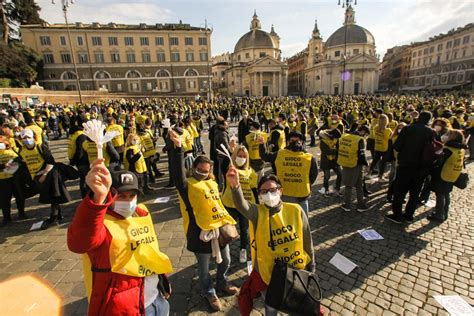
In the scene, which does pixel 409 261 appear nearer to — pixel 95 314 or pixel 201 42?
pixel 95 314

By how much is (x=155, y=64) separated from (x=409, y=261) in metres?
69.9

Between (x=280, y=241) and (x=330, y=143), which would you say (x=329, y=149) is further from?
(x=280, y=241)

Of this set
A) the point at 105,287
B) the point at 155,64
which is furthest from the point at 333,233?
the point at 155,64

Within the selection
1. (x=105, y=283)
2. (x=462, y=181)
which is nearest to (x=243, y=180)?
(x=105, y=283)

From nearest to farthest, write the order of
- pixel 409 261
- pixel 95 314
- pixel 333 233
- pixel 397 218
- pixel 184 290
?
pixel 95 314 < pixel 184 290 < pixel 409 261 < pixel 333 233 < pixel 397 218

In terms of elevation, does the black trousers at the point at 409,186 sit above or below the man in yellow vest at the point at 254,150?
below

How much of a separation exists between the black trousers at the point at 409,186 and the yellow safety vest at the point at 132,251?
207 inches

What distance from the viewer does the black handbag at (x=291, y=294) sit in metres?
2.18

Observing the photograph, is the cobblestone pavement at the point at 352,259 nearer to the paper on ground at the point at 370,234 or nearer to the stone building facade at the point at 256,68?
the paper on ground at the point at 370,234

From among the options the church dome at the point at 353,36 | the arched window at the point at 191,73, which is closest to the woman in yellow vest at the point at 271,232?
the arched window at the point at 191,73

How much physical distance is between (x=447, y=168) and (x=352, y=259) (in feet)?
10.3

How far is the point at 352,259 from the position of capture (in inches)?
169

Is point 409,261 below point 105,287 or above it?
below

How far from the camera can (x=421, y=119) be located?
5156 millimetres
